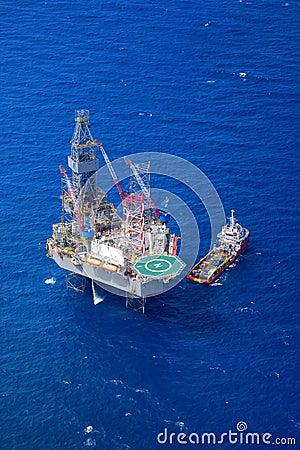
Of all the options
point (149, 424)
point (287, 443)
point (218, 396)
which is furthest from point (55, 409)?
point (287, 443)

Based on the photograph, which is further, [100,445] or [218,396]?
[218,396]

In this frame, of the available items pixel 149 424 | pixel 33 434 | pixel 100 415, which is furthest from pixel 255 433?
pixel 33 434

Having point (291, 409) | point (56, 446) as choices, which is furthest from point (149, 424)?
point (291, 409)

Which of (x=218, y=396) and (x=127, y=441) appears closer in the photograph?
(x=127, y=441)

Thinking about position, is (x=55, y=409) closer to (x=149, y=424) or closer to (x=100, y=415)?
(x=100, y=415)

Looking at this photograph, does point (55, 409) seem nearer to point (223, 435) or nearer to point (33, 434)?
point (33, 434)

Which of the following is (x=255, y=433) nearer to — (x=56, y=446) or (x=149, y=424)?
(x=149, y=424)

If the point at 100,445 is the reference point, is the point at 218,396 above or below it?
above

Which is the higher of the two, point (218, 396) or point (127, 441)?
point (218, 396)
